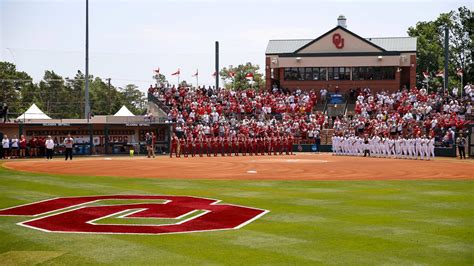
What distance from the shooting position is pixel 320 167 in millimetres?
33625

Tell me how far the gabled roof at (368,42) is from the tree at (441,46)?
60.0ft

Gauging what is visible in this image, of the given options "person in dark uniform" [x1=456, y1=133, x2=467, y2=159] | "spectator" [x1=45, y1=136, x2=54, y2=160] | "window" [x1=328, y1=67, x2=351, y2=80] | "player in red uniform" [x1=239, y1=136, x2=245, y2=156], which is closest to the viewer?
"spectator" [x1=45, y1=136, x2=54, y2=160]

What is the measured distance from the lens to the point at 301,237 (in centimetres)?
1340

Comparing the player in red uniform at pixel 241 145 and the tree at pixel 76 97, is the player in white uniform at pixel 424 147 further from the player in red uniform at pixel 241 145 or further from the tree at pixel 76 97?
the tree at pixel 76 97

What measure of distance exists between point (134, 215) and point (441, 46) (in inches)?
3162

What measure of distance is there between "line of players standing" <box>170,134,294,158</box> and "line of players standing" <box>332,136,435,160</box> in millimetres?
3885

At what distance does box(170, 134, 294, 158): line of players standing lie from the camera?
159 ft

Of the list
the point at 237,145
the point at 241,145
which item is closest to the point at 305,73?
the point at 241,145

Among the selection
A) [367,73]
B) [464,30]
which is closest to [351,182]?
[367,73]

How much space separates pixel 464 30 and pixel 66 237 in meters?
78.9

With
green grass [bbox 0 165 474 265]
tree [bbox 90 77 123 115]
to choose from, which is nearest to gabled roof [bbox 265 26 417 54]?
tree [bbox 90 77 123 115]

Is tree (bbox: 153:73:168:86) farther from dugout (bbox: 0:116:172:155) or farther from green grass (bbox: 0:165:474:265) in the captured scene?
green grass (bbox: 0:165:474:265)

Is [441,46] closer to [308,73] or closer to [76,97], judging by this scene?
[308,73]

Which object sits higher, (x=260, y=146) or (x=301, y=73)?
(x=301, y=73)
